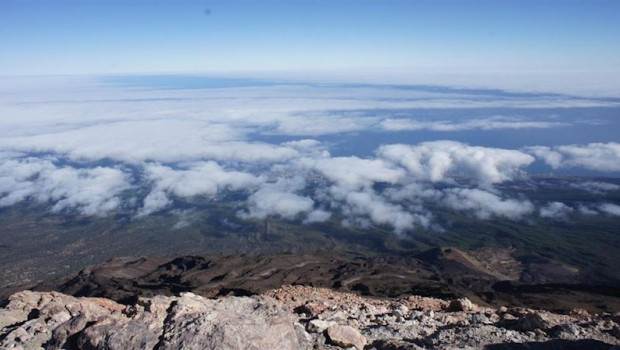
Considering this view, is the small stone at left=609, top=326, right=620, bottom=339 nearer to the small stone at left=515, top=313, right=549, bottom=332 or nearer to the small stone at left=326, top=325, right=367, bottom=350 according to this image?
the small stone at left=515, top=313, right=549, bottom=332

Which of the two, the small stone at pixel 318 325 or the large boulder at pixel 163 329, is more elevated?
the large boulder at pixel 163 329

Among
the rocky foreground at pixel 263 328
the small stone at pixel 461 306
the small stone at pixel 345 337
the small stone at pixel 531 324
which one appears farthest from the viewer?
the small stone at pixel 461 306

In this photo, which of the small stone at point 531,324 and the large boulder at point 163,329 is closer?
the large boulder at point 163,329

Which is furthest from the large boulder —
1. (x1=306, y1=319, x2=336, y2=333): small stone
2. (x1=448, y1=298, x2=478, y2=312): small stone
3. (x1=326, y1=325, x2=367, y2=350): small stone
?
(x1=448, y1=298, x2=478, y2=312): small stone

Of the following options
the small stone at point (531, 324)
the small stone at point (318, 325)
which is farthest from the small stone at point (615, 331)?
the small stone at point (318, 325)

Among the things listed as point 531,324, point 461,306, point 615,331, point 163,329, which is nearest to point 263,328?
point 163,329

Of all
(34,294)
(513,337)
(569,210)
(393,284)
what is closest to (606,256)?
(569,210)

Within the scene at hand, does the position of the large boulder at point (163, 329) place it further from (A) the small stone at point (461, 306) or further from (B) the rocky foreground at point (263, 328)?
(A) the small stone at point (461, 306)
